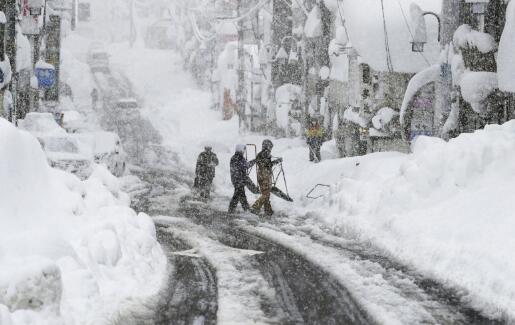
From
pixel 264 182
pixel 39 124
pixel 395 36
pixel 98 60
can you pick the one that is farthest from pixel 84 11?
pixel 264 182

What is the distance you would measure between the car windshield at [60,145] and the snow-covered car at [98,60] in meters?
51.1

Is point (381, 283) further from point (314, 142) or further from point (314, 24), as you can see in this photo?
Result: point (314, 24)

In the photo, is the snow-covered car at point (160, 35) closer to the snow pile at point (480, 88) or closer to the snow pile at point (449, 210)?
the snow pile at point (480, 88)

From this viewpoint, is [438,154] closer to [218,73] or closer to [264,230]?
[264,230]

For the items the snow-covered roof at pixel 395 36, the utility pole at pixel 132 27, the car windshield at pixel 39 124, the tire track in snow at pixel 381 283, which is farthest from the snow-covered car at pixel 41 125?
the utility pole at pixel 132 27

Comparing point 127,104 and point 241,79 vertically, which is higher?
point 241,79

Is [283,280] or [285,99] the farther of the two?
[285,99]

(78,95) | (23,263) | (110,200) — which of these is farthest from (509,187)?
(78,95)

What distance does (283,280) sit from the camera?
352 inches

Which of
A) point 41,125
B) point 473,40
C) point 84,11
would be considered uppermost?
point 84,11

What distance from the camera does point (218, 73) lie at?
52.6 metres

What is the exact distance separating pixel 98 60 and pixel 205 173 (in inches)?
2273

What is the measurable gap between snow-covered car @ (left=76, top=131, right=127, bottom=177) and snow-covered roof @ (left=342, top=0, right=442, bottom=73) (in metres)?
8.85

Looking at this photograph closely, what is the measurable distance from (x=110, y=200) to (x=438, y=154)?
18.7 ft
